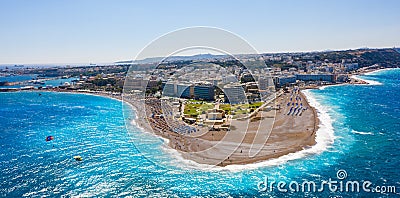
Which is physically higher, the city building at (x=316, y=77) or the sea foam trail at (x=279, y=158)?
the city building at (x=316, y=77)

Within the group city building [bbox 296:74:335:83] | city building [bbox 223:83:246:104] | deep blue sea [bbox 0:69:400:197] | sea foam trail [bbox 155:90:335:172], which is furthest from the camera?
city building [bbox 296:74:335:83]

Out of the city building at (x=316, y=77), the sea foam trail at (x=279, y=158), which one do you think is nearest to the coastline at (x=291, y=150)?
the sea foam trail at (x=279, y=158)

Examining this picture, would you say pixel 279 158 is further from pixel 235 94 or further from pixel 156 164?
pixel 235 94

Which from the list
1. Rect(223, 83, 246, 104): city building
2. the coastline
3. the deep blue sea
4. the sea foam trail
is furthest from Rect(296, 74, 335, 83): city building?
the sea foam trail

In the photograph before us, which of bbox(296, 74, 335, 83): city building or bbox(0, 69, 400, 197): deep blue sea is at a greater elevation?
bbox(296, 74, 335, 83): city building

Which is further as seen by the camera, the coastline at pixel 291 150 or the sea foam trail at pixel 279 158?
the coastline at pixel 291 150

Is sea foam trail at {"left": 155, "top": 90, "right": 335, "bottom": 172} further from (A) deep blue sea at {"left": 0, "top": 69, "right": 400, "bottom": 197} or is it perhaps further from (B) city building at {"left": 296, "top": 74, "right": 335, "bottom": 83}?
(B) city building at {"left": 296, "top": 74, "right": 335, "bottom": 83}

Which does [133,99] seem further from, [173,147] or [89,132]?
[173,147]

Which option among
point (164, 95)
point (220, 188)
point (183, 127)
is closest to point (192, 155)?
point (220, 188)

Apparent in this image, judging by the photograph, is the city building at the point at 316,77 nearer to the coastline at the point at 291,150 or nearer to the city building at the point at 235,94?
the city building at the point at 235,94
